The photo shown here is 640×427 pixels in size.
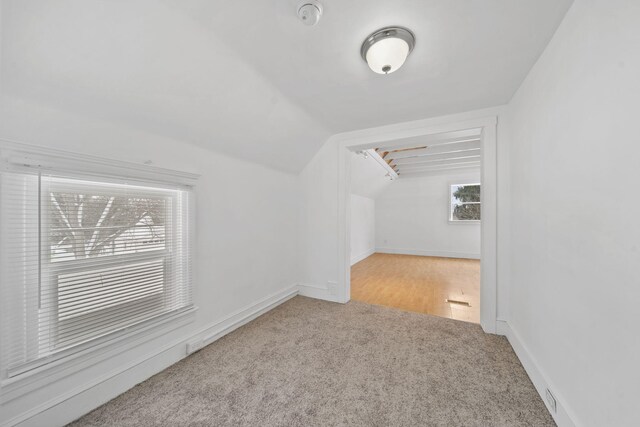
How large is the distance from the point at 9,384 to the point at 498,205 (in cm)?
348

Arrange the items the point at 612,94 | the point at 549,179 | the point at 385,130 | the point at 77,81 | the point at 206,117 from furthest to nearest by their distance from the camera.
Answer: the point at 385,130 < the point at 206,117 < the point at 549,179 < the point at 77,81 < the point at 612,94

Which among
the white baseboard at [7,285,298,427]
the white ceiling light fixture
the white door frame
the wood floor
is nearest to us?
the white baseboard at [7,285,298,427]

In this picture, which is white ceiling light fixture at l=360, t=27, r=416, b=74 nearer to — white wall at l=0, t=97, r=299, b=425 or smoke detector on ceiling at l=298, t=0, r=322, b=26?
smoke detector on ceiling at l=298, t=0, r=322, b=26

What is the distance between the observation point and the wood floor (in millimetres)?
2766

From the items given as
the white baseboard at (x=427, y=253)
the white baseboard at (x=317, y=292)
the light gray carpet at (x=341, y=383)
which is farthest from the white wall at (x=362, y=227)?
the light gray carpet at (x=341, y=383)

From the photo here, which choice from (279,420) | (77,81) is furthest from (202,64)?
(279,420)

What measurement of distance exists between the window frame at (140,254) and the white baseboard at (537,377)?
96.3 inches

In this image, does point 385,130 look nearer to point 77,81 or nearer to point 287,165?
point 287,165

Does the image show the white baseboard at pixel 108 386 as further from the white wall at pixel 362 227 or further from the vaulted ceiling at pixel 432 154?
the white wall at pixel 362 227

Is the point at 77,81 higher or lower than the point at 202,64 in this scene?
lower

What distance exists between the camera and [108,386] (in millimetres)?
1356

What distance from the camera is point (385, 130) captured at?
2633 millimetres

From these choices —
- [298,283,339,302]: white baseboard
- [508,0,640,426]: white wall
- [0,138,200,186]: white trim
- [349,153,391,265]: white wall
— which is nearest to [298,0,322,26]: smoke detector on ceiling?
[508,0,640,426]: white wall

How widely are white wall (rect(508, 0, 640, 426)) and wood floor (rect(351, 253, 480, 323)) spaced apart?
129 centimetres
